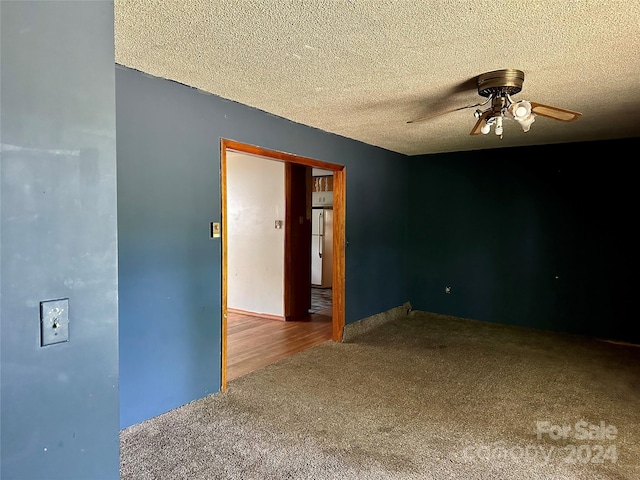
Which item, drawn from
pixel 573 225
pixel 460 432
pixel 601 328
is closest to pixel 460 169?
pixel 573 225

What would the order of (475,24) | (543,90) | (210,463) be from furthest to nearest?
(543,90), (210,463), (475,24)

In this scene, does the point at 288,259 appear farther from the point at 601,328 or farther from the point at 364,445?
the point at 601,328

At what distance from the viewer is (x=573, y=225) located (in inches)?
187

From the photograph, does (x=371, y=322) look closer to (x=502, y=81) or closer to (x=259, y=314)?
(x=259, y=314)

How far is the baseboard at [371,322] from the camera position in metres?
4.55

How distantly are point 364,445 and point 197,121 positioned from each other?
2.34m

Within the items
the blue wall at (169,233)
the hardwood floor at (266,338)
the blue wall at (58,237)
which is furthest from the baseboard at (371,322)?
the blue wall at (58,237)

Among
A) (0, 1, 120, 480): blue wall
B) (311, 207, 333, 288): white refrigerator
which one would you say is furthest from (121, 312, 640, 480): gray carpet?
(311, 207, 333, 288): white refrigerator

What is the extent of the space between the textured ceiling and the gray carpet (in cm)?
217

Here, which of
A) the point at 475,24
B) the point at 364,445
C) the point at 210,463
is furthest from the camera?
the point at 364,445

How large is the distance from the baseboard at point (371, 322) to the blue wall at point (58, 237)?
11.3 ft

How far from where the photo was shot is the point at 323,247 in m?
8.01

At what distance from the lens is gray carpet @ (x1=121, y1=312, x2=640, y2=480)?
217 centimetres

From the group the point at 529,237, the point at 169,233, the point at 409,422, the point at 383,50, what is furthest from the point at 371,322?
the point at 383,50
